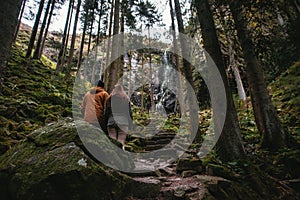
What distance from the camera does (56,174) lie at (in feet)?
7.60

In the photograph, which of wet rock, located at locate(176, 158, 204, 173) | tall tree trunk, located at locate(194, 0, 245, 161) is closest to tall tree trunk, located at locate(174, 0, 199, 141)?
tall tree trunk, located at locate(194, 0, 245, 161)

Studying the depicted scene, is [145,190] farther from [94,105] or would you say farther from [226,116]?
[226,116]

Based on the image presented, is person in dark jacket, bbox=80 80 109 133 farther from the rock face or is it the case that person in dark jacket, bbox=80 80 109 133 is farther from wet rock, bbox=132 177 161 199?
wet rock, bbox=132 177 161 199

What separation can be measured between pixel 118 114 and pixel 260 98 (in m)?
3.79

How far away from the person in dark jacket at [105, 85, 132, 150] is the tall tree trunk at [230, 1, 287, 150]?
3.52 m

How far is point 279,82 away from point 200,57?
6800mm

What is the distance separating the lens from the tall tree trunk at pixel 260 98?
5277 millimetres

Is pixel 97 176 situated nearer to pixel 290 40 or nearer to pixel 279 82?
pixel 290 40

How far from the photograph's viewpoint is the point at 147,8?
17500 millimetres

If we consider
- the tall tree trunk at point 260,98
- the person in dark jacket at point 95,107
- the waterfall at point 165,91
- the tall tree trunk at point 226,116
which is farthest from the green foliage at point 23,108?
the waterfall at point 165,91

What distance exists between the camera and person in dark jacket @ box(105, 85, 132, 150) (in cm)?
448

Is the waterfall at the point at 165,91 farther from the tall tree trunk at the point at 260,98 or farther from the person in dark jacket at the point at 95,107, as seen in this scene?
the person in dark jacket at the point at 95,107

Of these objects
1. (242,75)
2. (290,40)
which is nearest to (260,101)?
(290,40)

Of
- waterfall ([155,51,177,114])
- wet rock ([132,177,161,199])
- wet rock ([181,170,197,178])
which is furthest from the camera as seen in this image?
waterfall ([155,51,177,114])
